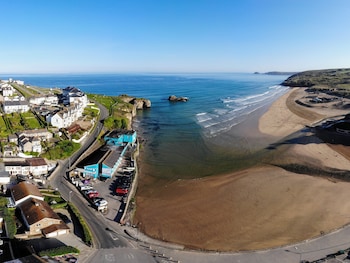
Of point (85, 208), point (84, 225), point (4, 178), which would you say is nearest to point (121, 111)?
point (4, 178)

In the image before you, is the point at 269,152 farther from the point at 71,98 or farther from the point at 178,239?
the point at 71,98

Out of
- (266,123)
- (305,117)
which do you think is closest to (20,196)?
(266,123)

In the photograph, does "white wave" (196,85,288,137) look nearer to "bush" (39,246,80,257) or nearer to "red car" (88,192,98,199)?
"red car" (88,192,98,199)

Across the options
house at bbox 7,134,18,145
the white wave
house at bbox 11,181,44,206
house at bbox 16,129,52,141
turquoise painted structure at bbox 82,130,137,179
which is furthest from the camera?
the white wave

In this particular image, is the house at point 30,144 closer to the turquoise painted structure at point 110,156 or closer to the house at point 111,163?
the turquoise painted structure at point 110,156

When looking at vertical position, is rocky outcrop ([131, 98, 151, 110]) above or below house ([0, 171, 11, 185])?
above

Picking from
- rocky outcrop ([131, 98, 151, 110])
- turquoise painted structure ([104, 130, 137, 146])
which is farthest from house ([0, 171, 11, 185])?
rocky outcrop ([131, 98, 151, 110])

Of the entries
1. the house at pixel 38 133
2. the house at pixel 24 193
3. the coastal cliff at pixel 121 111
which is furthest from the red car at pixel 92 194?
the coastal cliff at pixel 121 111
